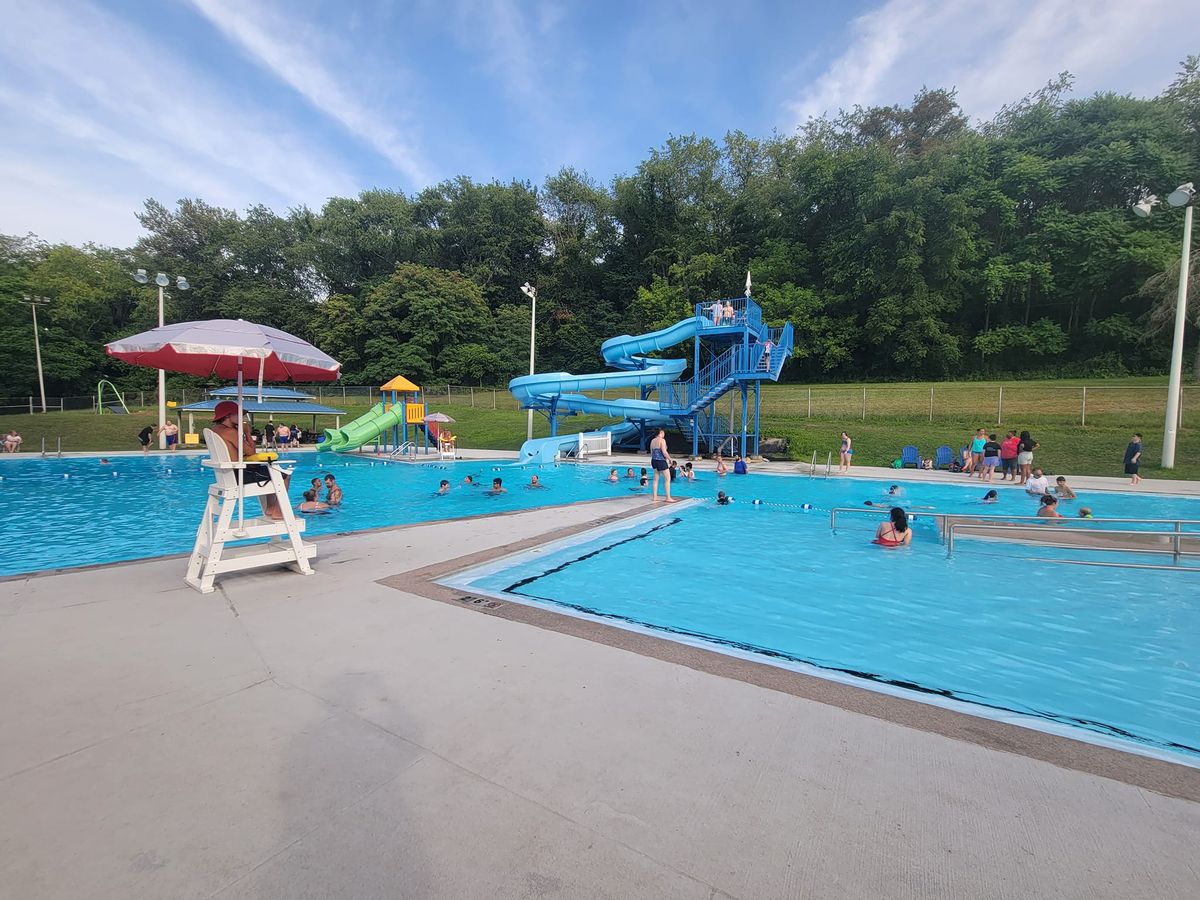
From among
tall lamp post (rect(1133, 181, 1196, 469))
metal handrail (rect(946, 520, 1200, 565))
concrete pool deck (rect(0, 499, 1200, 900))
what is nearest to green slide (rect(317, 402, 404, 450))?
metal handrail (rect(946, 520, 1200, 565))

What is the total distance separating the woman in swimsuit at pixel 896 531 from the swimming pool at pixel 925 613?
0.25 m

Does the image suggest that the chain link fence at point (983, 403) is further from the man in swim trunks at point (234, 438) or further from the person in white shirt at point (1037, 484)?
the man in swim trunks at point (234, 438)

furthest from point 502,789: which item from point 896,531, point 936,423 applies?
point 936,423

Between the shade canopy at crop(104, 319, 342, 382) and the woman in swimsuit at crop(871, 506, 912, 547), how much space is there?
9.07 m

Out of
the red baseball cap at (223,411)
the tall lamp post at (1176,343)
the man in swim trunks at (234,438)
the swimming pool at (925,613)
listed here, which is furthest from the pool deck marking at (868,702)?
the tall lamp post at (1176,343)

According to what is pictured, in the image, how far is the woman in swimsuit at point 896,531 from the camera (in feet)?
30.9

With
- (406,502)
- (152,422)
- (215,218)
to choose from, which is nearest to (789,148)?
(406,502)

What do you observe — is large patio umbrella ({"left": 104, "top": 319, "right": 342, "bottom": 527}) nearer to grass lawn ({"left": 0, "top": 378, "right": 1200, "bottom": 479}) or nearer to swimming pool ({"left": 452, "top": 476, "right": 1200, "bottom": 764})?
swimming pool ({"left": 452, "top": 476, "right": 1200, "bottom": 764})

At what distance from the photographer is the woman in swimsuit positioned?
370 inches

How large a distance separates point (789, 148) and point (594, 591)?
53.0 metres

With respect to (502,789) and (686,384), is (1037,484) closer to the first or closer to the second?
(686,384)

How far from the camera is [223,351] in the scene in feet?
17.3

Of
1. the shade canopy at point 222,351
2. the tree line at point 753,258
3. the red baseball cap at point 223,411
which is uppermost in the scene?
the tree line at point 753,258

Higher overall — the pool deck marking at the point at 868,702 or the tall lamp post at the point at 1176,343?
the tall lamp post at the point at 1176,343
